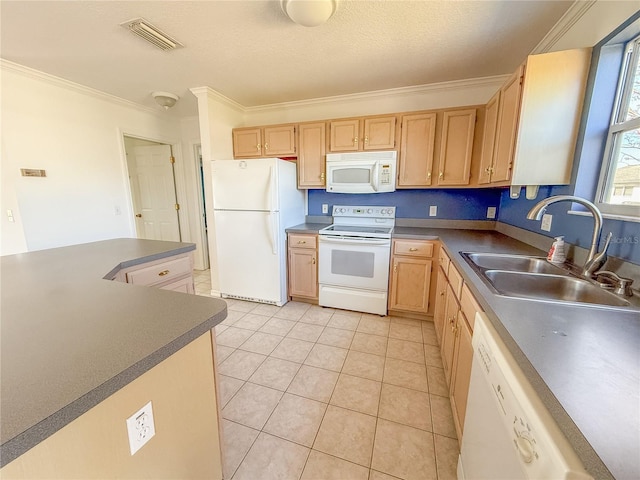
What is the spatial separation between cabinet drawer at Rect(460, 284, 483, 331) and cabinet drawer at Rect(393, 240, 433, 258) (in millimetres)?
1014

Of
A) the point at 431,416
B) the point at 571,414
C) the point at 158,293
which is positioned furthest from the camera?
the point at 431,416

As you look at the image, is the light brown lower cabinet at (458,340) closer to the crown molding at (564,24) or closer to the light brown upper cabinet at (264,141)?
the crown molding at (564,24)

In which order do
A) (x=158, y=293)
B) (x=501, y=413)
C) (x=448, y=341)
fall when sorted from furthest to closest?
(x=448, y=341) < (x=158, y=293) < (x=501, y=413)

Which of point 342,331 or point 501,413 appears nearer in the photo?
point 501,413

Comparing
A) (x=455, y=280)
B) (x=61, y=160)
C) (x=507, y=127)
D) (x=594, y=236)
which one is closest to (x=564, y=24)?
(x=507, y=127)

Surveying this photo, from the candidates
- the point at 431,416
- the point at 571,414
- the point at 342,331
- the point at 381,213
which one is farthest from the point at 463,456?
the point at 381,213

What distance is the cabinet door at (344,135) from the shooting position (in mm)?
2760

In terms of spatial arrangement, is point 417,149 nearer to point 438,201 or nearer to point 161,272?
point 438,201

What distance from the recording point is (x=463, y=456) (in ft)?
3.70

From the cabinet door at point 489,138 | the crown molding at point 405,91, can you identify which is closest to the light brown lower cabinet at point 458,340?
the cabinet door at point 489,138

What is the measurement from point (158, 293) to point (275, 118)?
291cm

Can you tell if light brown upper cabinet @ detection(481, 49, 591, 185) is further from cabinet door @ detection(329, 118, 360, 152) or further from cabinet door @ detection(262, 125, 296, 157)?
cabinet door @ detection(262, 125, 296, 157)

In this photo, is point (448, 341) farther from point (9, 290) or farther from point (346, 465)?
point (9, 290)

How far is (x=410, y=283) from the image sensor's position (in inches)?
101
